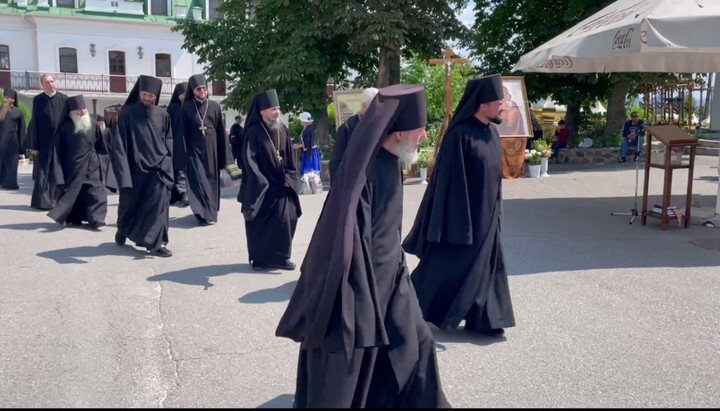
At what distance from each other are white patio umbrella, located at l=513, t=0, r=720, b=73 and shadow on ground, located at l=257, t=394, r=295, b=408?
5.76m

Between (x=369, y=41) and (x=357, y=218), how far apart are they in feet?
52.8

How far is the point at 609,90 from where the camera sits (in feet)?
78.2

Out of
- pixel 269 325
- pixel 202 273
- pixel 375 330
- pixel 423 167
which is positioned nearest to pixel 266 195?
pixel 202 273

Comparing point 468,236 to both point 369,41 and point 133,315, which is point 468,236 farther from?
point 369,41

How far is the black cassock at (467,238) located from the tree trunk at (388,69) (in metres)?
14.7

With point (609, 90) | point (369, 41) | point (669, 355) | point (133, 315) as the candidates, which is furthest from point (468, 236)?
point (609, 90)

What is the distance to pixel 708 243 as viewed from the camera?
9.56m

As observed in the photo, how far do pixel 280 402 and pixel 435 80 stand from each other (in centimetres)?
2593

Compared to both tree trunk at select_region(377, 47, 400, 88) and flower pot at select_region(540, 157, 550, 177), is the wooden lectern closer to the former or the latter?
flower pot at select_region(540, 157, 550, 177)

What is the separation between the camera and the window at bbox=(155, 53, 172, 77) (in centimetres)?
4684

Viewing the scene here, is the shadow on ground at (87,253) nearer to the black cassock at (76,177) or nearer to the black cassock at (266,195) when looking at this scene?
the black cassock at (76,177)

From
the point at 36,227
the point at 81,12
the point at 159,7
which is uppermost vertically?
the point at 159,7

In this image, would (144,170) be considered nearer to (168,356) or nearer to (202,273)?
(202,273)

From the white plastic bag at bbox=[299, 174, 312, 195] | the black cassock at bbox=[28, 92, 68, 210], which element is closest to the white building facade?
the white plastic bag at bbox=[299, 174, 312, 195]
